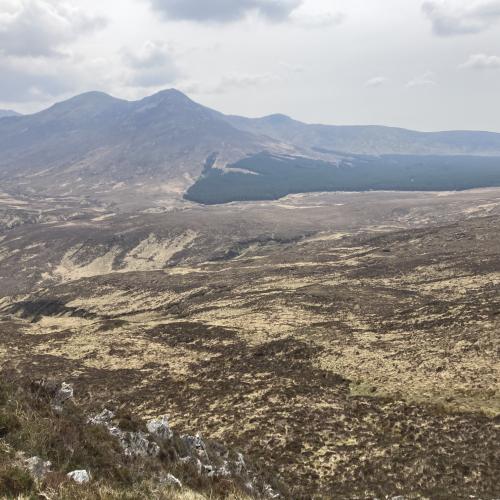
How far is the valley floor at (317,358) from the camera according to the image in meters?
22.9

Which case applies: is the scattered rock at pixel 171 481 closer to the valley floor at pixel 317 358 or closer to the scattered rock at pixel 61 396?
the scattered rock at pixel 61 396

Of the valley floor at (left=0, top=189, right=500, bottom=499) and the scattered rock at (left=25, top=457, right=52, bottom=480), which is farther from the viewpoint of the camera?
the valley floor at (left=0, top=189, right=500, bottom=499)

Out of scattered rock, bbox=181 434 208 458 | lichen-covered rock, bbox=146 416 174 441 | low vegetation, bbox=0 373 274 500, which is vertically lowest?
scattered rock, bbox=181 434 208 458

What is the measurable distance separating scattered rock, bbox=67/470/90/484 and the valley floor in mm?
11577

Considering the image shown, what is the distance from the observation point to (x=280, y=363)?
3988cm

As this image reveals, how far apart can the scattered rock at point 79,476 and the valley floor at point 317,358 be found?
1158 centimetres

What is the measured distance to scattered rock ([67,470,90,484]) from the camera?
1158 cm

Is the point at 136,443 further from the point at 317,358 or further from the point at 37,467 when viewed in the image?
the point at 317,358

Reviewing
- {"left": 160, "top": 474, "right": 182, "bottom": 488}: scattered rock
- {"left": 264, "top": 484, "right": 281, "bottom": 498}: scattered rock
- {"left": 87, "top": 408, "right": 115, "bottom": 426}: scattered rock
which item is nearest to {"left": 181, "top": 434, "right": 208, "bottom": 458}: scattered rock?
{"left": 264, "top": 484, "right": 281, "bottom": 498}: scattered rock

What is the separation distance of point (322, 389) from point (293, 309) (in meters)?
26.3

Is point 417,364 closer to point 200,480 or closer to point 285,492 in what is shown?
point 285,492

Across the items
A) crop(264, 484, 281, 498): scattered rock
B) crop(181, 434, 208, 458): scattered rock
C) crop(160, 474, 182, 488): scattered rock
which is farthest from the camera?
crop(181, 434, 208, 458): scattered rock

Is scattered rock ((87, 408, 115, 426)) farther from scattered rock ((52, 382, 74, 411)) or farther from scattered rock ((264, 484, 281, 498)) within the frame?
scattered rock ((264, 484, 281, 498))

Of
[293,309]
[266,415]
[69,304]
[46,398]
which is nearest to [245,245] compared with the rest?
[69,304]
